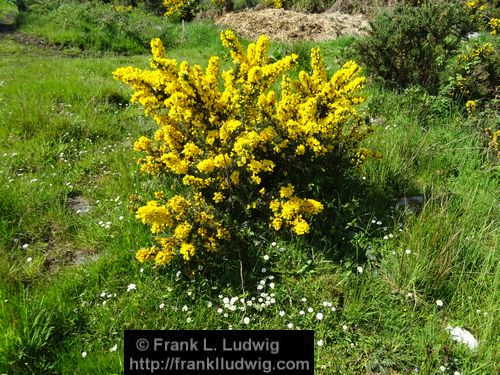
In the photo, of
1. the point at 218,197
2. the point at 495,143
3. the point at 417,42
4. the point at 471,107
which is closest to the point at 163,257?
the point at 218,197

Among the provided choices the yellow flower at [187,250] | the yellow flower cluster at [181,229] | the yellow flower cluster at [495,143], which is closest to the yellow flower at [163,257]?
the yellow flower cluster at [181,229]

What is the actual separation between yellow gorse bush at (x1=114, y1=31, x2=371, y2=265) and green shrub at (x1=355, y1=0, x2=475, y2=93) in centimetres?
279

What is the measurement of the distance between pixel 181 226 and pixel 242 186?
26.5 inches

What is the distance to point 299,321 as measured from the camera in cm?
Result: 255

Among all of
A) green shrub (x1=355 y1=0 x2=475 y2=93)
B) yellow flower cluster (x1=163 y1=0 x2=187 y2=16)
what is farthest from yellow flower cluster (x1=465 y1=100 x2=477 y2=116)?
yellow flower cluster (x1=163 y1=0 x2=187 y2=16)

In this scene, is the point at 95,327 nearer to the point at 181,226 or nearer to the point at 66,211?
the point at 181,226

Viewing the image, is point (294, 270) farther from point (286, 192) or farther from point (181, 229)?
point (181, 229)

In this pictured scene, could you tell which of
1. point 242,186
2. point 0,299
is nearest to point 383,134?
point 242,186

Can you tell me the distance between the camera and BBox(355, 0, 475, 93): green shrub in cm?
525

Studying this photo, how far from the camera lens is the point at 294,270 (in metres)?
2.88

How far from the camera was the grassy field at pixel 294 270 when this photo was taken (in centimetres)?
234

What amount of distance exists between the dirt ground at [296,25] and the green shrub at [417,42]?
4665 mm

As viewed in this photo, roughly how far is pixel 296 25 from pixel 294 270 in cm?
956

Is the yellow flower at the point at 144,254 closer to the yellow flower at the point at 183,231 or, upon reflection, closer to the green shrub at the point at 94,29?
the yellow flower at the point at 183,231
